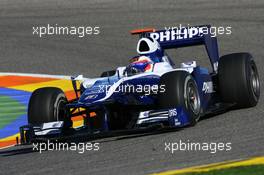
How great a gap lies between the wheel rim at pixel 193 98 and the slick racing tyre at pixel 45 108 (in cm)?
155

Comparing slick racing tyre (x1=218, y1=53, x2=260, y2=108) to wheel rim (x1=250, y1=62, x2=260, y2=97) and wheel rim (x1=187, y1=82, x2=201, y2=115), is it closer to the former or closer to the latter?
wheel rim (x1=250, y1=62, x2=260, y2=97)

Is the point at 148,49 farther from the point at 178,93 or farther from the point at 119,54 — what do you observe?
the point at 119,54

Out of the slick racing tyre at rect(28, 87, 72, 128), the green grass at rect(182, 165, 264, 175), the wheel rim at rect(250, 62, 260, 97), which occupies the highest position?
the wheel rim at rect(250, 62, 260, 97)

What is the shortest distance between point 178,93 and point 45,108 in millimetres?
1678

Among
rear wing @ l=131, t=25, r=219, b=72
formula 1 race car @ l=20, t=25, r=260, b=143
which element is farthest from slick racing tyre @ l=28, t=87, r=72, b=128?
rear wing @ l=131, t=25, r=219, b=72

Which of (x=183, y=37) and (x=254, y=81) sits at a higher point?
(x=183, y=37)

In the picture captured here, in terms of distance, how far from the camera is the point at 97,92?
1191cm

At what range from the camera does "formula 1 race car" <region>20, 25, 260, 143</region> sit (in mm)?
11672

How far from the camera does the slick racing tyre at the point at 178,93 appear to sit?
11.6m

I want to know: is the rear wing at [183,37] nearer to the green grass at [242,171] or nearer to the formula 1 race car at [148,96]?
the formula 1 race car at [148,96]

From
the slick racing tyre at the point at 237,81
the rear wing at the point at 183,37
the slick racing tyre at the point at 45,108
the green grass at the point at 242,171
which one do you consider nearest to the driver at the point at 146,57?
the rear wing at the point at 183,37

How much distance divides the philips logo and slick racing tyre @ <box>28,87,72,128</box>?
6.96 ft

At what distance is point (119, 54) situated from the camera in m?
19.5

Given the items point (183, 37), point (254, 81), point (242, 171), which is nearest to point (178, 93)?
point (254, 81)
